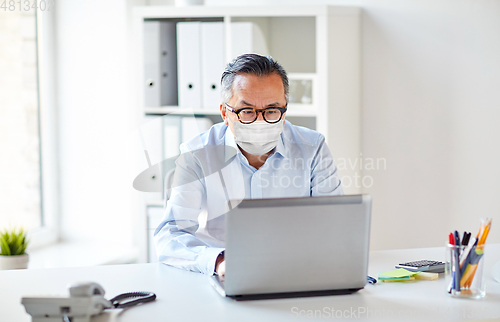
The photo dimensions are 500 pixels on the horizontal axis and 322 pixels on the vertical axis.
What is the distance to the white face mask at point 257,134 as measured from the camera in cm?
165

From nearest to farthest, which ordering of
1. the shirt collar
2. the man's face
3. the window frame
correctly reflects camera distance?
1. the man's face
2. the shirt collar
3. the window frame

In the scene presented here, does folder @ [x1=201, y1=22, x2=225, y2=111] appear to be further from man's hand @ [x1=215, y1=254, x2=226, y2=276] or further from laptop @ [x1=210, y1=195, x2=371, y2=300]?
laptop @ [x1=210, y1=195, x2=371, y2=300]

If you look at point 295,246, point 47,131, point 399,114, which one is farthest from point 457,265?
point 47,131

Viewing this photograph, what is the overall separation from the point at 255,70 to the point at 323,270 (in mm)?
764

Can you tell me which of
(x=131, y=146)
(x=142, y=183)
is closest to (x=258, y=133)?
(x=142, y=183)

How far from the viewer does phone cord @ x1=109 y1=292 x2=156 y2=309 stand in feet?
3.62

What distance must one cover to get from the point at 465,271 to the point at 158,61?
193 cm

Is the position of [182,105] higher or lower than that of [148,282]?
higher

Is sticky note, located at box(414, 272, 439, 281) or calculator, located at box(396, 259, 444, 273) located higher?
calculator, located at box(396, 259, 444, 273)

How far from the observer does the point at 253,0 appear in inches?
110

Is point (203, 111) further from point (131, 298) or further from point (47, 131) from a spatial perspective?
point (131, 298)

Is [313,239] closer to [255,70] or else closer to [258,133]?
[258,133]

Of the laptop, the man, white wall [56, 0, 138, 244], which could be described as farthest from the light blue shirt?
white wall [56, 0, 138, 244]

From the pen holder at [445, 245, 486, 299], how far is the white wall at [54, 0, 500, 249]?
1569mm
